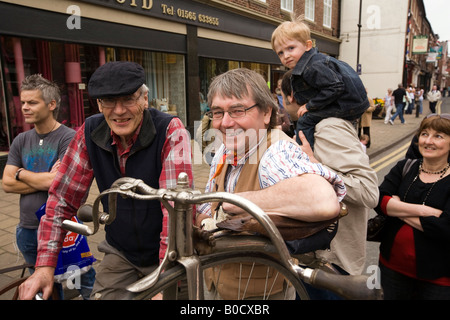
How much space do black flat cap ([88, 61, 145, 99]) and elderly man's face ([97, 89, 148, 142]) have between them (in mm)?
84

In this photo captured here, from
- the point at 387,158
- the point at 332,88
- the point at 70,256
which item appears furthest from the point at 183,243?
the point at 387,158

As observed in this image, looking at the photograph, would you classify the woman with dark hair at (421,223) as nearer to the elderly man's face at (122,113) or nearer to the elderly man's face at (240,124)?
the elderly man's face at (240,124)

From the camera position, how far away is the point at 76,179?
6.32 ft

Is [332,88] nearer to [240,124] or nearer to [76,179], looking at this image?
[240,124]

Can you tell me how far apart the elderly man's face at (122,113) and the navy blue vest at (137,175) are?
70mm

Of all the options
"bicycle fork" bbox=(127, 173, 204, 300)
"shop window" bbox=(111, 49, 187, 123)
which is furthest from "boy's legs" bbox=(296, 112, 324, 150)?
"shop window" bbox=(111, 49, 187, 123)

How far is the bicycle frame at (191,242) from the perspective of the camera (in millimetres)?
950

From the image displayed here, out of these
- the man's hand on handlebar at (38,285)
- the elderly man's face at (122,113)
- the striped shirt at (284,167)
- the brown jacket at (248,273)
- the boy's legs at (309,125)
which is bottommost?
the man's hand on handlebar at (38,285)

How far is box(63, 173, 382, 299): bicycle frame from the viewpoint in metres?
0.95

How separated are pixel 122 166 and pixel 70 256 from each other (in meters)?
1.18

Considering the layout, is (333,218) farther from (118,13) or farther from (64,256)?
(118,13)

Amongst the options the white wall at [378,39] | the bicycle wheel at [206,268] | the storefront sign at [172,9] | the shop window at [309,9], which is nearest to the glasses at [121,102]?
the bicycle wheel at [206,268]

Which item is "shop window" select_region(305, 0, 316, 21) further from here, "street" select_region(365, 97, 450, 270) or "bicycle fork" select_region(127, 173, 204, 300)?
"bicycle fork" select_region(127, 173, 204, 300)

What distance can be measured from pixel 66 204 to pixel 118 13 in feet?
27.5
